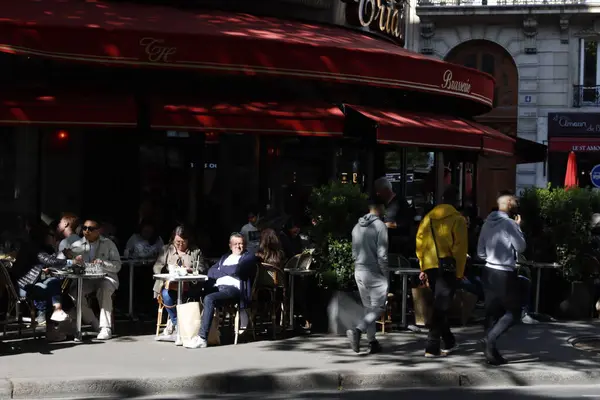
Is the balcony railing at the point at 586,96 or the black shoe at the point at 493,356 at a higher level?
the balcony railing at the point at 586,96

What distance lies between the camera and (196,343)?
10977 millimetres

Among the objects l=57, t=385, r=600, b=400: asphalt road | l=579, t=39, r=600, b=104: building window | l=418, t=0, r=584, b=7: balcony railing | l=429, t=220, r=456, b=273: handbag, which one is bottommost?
l=57, t=385, r=600, b=400: asphalt road

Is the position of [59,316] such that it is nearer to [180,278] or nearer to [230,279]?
[180,278]

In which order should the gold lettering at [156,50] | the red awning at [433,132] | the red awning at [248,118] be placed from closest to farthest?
1. the red awning at [248,118]
2. the gold lettering at [156,50]
3. the red awning at [433,132]

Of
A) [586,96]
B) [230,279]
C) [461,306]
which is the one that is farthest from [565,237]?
[586,96]

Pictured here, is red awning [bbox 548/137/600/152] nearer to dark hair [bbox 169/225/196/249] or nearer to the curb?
dark hair [bbox 169/225/196/249]

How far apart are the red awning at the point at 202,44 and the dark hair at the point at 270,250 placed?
2.66m

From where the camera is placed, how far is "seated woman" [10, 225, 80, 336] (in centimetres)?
1116

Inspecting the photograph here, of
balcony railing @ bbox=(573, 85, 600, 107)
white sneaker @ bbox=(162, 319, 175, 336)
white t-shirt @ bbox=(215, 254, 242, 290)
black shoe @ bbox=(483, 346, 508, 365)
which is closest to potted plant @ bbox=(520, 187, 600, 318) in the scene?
black shoe @ bbox=(483, 346, 508, 365)

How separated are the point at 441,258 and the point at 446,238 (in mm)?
218

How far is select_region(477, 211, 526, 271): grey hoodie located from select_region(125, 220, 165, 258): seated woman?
4678 mm

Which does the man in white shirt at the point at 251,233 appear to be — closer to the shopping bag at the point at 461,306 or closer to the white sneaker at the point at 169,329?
the white sneaker at the point at 169,329

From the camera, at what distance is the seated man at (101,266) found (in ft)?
37.9

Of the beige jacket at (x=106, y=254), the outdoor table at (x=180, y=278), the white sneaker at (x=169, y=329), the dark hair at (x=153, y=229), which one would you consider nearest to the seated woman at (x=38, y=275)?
the beige jacket at (x=106, y=254)
